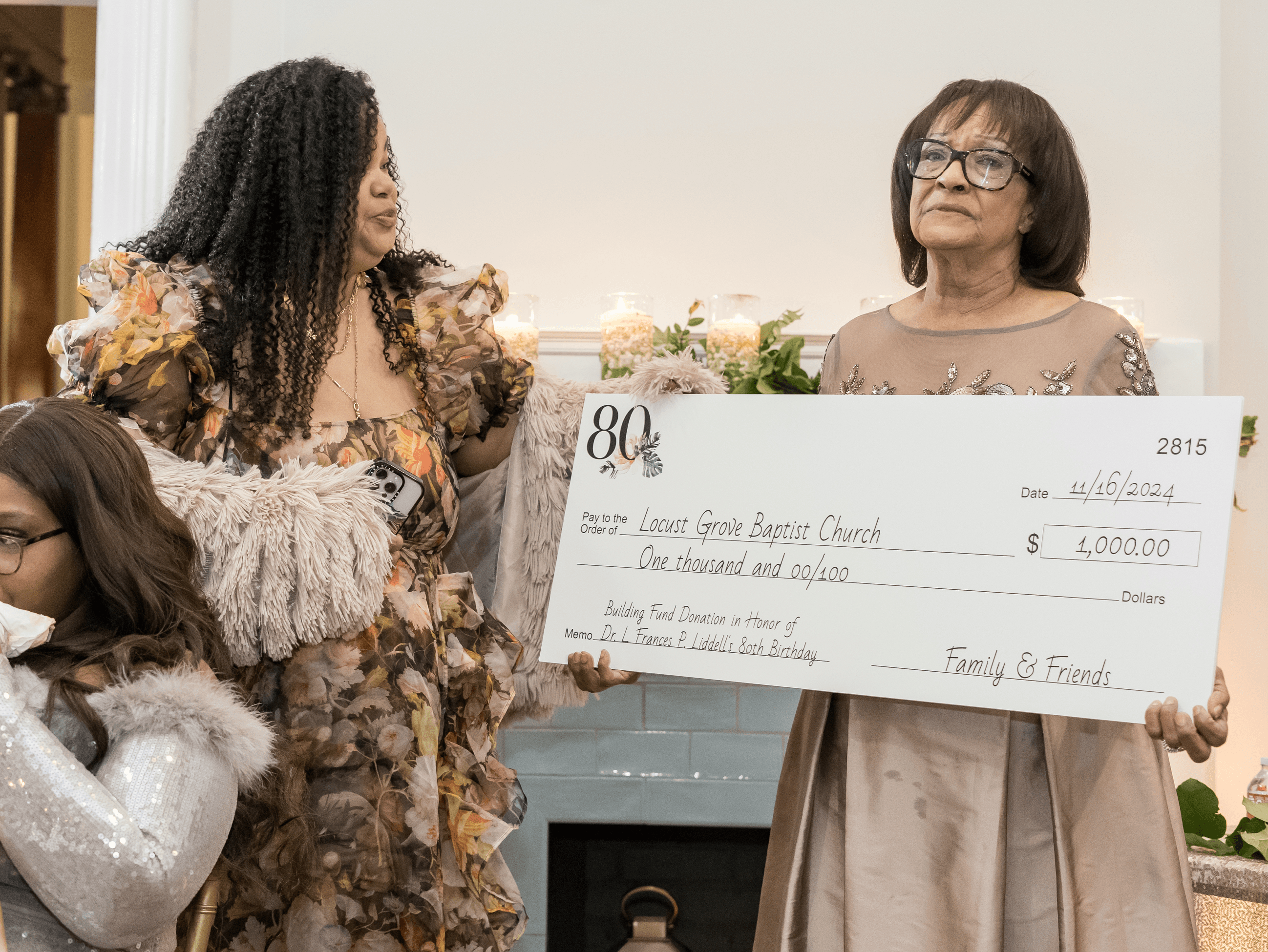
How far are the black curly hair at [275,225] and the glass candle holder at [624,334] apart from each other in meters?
0.94

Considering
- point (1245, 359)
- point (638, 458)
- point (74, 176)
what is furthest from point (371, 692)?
point (74, 176)

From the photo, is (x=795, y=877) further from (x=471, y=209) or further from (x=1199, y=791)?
(x=471, y=209)

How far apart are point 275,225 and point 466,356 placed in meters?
0.27

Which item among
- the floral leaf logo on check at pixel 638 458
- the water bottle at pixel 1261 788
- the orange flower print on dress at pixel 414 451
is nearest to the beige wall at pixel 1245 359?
the water bottle at pixel 1261 788

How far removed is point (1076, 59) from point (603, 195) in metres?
1.13

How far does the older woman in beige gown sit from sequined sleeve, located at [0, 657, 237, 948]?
62cm

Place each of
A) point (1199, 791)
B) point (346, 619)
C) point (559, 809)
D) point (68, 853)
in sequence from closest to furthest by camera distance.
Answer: point (68, 853) → point (346, 619) → point (1199, 791) → point (559, 809)

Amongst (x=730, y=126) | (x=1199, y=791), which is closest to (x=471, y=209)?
(x=730, y=126)

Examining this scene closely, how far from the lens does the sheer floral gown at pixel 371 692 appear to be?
1.14 m

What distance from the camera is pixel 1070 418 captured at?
1.03 metres

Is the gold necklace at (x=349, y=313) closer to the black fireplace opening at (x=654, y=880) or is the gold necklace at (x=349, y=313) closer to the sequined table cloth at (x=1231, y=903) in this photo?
the black fireplace opening at (x=654, y=880)

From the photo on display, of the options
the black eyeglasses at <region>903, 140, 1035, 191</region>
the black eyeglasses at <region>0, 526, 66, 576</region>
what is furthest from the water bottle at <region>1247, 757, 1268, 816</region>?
the black eyeglasses at <region>0, 526, 66, 576</region>

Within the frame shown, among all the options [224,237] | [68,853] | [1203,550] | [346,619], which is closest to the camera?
[68,853]

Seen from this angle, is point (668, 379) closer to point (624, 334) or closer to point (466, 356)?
point (466, 356)
